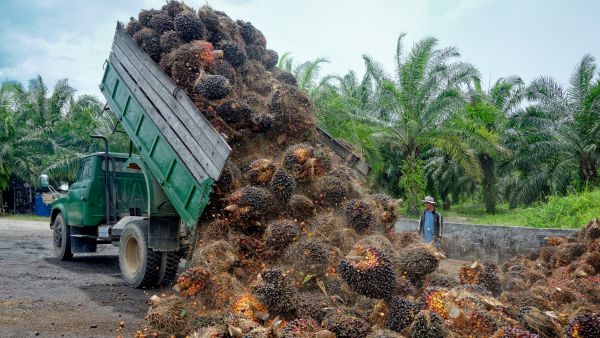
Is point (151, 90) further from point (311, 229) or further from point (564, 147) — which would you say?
point (564, 147)

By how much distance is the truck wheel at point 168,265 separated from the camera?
Result: 23.1ft

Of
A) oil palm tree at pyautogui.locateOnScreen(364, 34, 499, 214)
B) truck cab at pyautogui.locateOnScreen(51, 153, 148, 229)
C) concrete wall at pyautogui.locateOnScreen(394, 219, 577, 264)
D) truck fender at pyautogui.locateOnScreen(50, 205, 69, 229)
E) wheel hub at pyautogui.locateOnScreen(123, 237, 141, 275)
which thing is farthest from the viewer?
oil palm tree at pyautogui.locateOnScreen(364, 34, 499, 214)

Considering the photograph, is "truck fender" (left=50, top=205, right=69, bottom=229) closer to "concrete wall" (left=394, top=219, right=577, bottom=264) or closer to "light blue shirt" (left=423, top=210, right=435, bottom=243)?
"concrete wall" (left=394, top=219, right=577, bottom=264)

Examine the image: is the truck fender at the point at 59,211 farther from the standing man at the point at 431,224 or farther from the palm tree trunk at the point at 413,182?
the palm tree trunk at the point at 413,182

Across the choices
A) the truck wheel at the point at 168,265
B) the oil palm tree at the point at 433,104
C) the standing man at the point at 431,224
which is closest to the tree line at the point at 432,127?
the oil palm tree at the point at 433,104

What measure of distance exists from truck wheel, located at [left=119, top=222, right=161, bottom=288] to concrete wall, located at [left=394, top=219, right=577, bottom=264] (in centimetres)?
479

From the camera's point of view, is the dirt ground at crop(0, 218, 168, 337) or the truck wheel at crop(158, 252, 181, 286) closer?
the dirt ground at crop(0, 218, 168, 337)

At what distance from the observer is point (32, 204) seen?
3120cm

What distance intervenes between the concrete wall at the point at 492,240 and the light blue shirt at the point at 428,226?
112cm

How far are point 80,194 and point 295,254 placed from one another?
233 inches

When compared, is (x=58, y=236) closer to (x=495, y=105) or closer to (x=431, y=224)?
(x=431, y=224)

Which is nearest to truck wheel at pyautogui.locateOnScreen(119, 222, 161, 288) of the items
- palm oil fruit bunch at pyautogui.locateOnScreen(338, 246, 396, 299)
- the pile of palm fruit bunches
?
the pile of palm fruit bunches

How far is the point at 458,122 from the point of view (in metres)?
16.0

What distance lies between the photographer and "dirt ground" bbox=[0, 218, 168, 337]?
5.36m
